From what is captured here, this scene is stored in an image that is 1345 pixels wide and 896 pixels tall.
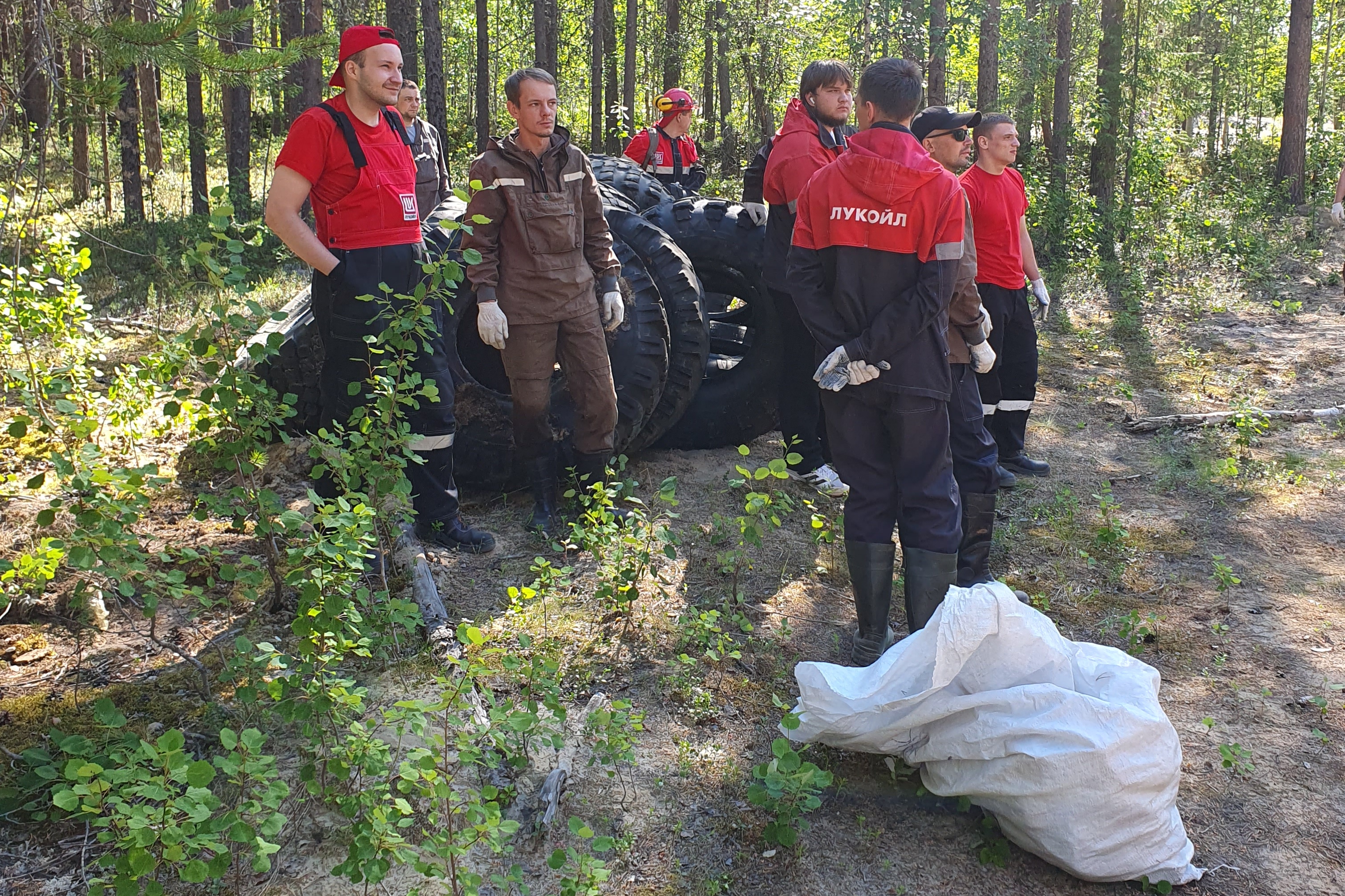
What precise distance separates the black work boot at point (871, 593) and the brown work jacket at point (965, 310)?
84 cm

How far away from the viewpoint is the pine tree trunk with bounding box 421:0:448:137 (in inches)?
375

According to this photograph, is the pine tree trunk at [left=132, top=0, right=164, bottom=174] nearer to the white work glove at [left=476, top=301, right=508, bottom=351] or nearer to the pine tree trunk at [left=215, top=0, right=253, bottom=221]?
the pine tree trunk at [left=215, top=0, right=253, bottom=221]

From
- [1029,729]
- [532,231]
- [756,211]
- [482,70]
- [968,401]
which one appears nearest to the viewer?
[1029,729]

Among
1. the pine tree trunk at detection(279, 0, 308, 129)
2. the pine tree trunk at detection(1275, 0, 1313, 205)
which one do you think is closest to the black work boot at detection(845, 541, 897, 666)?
the pine tree trunk at detection(279, 0, 308, 129)

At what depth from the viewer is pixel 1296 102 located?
15555 mm

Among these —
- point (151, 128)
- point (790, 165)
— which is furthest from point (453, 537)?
point (151, 128)

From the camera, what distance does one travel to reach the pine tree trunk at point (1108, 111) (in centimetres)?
1306

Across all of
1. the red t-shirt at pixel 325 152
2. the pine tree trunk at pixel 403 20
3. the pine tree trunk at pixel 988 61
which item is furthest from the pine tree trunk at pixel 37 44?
the pine tree trunk at pixel 988 61

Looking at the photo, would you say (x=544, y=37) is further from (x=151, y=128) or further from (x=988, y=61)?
(x=151, y=128)

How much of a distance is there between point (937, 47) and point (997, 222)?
9572 mm

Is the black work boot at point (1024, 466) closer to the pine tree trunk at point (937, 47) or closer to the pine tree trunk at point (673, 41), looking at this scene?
the pine tree trunk at point (937, 47)

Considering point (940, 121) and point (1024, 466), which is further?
point (1024, 466)

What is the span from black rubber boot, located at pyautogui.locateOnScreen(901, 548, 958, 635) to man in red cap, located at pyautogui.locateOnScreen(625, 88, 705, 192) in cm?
645

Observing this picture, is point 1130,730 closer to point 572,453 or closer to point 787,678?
point 787,678
